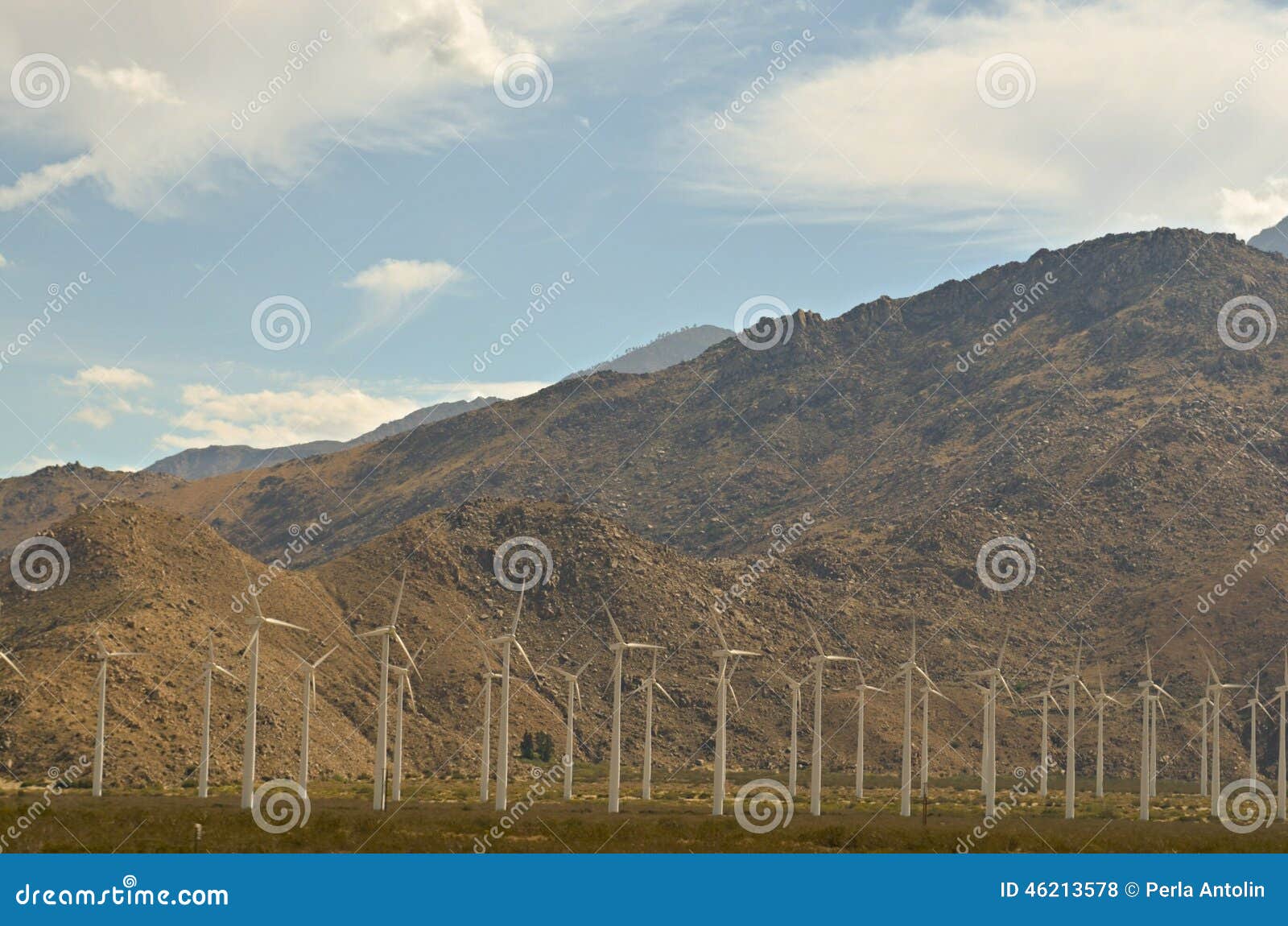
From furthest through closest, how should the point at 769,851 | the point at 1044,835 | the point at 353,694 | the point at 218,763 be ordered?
the point at 353,694 → the point at 218,763 → the point at 1044,835 → the point at 769,851

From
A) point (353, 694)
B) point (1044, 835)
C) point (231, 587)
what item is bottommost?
point (1044, 835)

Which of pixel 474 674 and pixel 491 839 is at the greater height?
pixel 474 674

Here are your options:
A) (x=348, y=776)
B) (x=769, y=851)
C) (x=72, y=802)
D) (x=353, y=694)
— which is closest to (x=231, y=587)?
(x=353, y=694)

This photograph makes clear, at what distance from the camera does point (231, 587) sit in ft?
543

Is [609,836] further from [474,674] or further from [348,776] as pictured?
[474,674]

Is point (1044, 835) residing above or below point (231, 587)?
below

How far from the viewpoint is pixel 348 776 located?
136 meters

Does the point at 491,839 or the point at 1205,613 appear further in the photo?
the point at 1205,613

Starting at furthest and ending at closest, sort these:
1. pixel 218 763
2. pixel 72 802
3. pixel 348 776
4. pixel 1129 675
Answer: pixel 1129 675 < pixel 348 776 < pixel 218 763 < pixel 72 802

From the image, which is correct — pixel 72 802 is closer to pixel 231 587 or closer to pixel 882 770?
pixel 231 587

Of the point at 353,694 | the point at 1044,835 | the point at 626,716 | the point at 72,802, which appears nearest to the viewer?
the point at 1044,835

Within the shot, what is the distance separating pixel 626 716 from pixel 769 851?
95.9 meters

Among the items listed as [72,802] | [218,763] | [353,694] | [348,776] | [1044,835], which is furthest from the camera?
[353,694]

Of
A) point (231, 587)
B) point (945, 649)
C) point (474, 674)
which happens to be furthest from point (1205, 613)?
point (231, 587)
